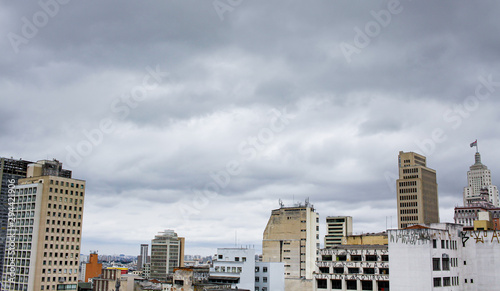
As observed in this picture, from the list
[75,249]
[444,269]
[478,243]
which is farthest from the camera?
[75,249]

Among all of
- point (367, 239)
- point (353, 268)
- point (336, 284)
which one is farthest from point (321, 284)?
point (367, 239)

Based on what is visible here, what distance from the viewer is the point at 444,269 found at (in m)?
114

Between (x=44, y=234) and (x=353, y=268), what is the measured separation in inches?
4379

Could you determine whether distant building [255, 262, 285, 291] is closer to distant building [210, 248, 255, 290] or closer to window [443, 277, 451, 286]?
distant building [210, 248, 255, 290]

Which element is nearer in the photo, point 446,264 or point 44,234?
point 446,264

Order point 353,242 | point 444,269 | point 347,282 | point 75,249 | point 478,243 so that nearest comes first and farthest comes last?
point 444,269
point 478,243
point 347,282
point 353,242
point 75,249

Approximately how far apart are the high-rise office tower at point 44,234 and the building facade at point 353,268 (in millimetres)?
98315

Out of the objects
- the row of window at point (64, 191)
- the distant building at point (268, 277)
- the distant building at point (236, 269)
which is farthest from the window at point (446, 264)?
the row of window at point (64, 191)

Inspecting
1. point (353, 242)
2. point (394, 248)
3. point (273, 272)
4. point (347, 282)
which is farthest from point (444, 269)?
point (273, 272)

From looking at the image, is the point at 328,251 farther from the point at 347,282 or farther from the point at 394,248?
the point at 394,248

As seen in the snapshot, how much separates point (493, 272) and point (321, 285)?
4495 centimetres

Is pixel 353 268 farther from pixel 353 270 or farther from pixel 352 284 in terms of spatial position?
pixel 352 284

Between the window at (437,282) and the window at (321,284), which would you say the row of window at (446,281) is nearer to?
the window at (437,282)

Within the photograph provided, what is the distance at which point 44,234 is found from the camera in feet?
574
